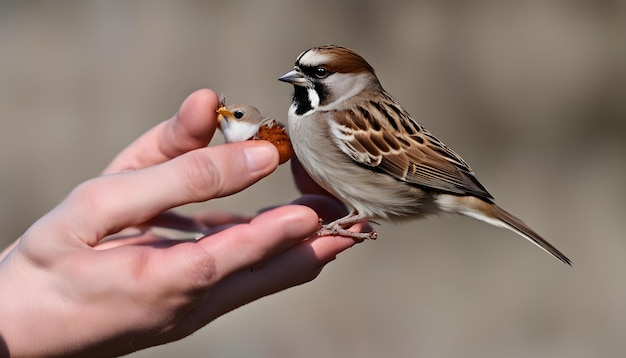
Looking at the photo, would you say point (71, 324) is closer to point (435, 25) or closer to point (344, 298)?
point (344, 298)

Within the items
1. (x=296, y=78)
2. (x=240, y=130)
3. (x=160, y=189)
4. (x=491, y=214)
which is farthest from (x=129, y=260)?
(x=491, y=214)

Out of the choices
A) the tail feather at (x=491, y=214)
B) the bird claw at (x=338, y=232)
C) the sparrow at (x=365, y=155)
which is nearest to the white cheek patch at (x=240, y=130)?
the sparrow at (x=365, y=155)

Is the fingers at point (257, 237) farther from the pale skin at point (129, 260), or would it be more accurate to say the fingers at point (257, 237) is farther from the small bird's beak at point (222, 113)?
the small bird's beak at point (222, 113)

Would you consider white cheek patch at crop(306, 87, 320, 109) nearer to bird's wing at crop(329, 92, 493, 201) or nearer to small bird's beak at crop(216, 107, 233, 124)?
bird's wing at crop(329, 92, 493, 201)

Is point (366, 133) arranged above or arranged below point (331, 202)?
above

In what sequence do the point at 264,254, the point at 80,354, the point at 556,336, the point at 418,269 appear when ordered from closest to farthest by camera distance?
the point at 264,254
the point at 80,354
the point at 556,336
the point at 418,269

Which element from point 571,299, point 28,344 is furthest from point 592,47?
point 28,344
